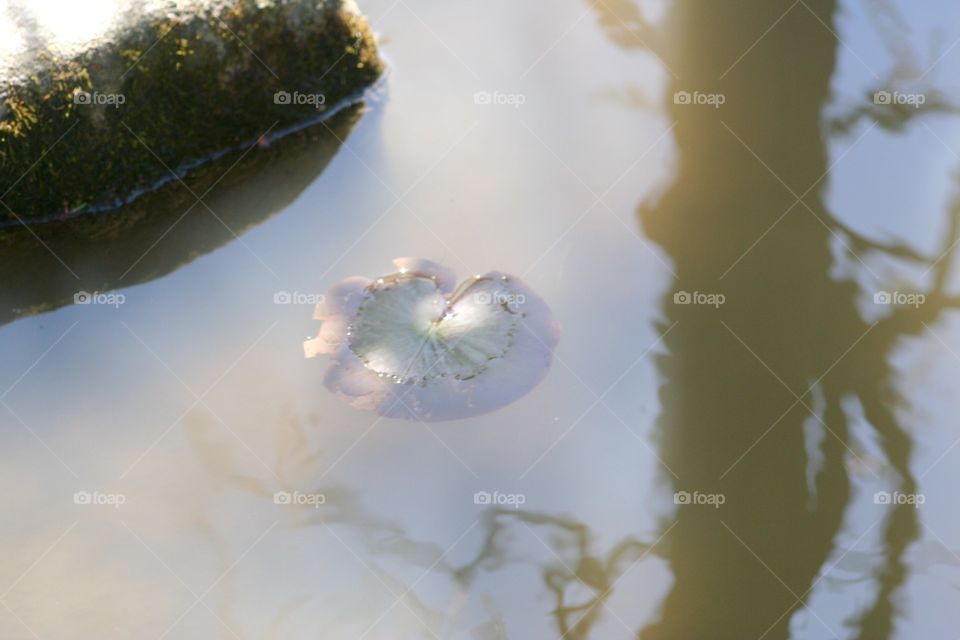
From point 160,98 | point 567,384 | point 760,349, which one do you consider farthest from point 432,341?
point 160,98

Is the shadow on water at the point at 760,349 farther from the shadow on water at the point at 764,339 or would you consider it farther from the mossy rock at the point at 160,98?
the mossy rock at the point at 160,98

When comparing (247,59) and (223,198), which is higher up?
(247,59)

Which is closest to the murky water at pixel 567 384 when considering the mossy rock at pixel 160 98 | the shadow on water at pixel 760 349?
the shadow on water at pixel 760 349

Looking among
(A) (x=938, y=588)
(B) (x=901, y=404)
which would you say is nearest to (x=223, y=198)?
(B) (x=901, y=404)

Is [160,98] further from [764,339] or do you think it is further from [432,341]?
[764,339]

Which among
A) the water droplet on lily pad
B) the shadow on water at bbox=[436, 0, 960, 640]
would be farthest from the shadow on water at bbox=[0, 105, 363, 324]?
the shadow on water at bbox=[436, 0, 960, 640]

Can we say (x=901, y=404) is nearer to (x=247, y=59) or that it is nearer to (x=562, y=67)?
(x=562, y=67)
